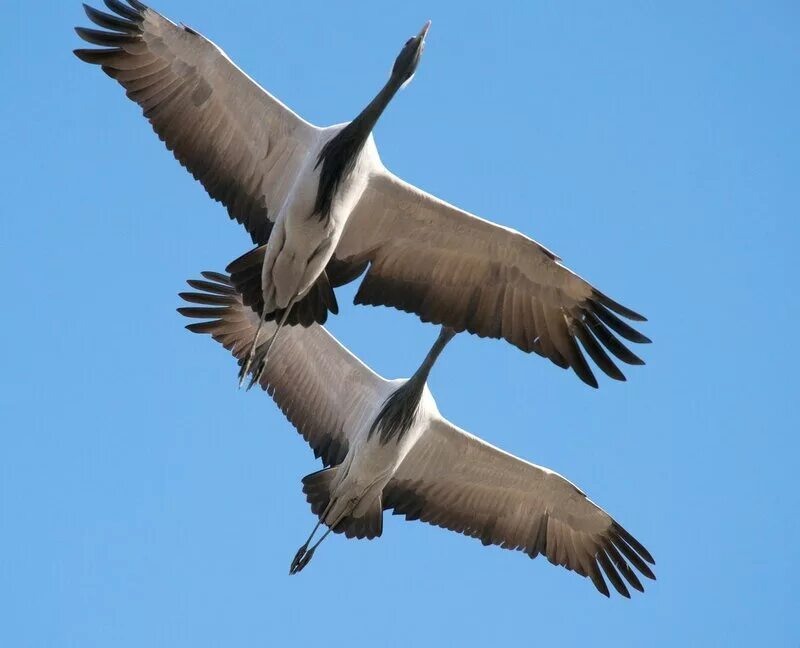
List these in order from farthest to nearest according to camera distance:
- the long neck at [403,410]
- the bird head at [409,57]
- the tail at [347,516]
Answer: the tail at [347,516] < the long neck at [403,410] < the bird head at [409,57]

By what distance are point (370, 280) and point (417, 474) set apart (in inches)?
92.6

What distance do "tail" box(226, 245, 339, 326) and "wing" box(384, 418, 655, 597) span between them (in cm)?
218

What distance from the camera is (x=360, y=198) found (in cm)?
1381

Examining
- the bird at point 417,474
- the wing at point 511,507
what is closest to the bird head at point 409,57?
the bird at point 417,474

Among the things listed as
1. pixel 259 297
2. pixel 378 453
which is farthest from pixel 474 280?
pixel 259 297

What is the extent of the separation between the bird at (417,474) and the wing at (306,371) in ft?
0.03

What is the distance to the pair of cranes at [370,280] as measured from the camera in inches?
530

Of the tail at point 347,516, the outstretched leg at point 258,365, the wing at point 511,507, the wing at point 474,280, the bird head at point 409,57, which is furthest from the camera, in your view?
the wing at point 511,507

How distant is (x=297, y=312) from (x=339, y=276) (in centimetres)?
73

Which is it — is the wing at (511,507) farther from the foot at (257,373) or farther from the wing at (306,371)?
the foot at (257,373)

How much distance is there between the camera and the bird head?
42.2 feet

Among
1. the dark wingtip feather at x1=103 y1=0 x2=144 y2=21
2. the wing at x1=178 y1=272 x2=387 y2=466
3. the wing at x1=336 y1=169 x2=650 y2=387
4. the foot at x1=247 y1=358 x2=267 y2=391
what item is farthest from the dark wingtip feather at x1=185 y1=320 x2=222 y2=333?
the dark wingtip feather at x1=103 y1=0 x2=144 y2=21

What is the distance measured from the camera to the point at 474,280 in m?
14.2

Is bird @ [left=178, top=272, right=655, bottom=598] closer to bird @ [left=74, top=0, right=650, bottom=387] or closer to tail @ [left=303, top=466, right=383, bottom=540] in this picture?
tail @ [left=303, top=466, right=383, bottom=540]
